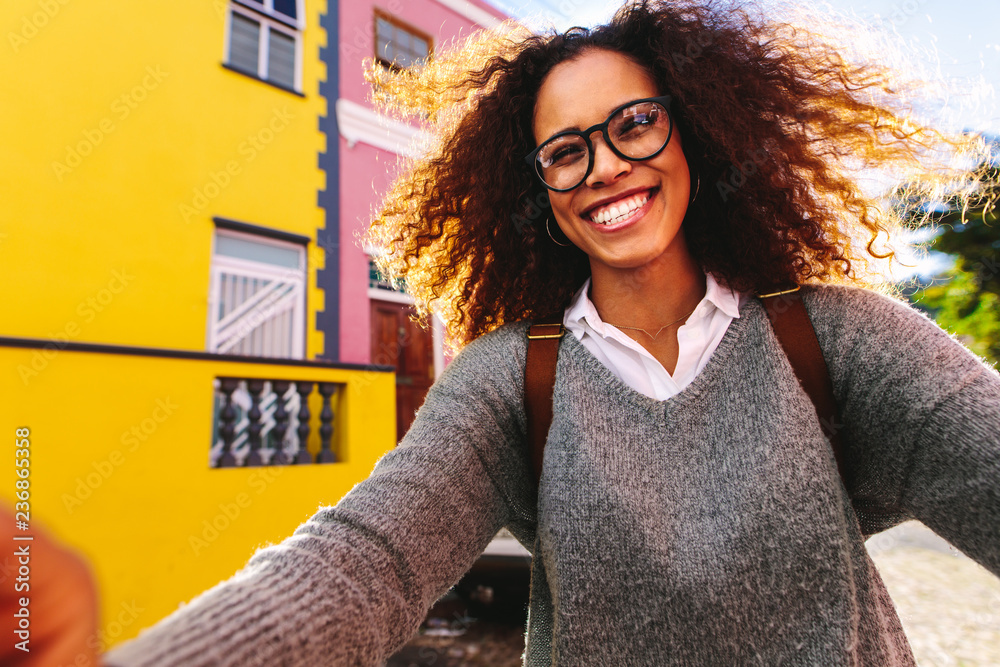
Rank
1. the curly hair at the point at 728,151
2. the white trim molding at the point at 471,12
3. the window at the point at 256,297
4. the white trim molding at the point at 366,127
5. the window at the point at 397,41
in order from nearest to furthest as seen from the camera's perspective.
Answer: the curly hair at the point at 728,151
the window at the point at 256,297
the white trim molding at the point at 366,127
the window at the point at 397,41
the white trim molding at the point at 471,12

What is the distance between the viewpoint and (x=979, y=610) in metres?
4.21

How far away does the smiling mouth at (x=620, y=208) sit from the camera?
1.22 meters

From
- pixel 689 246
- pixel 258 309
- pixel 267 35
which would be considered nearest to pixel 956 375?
pixel 689 246

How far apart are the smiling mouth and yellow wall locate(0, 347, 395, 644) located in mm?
3464

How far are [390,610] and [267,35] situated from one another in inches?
250

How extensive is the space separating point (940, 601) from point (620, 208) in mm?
5106

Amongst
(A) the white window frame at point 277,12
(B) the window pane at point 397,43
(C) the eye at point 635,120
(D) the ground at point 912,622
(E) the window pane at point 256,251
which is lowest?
(D) the ground at point 912,622

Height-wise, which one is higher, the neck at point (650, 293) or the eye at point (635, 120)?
the eye at point (635, 120)

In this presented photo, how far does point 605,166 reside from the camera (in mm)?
1213

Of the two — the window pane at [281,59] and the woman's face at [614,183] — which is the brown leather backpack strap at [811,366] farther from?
the window pane at [281,59]

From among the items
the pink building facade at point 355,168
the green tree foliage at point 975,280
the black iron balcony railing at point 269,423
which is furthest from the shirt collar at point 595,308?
the green tree foliage at point 975,280

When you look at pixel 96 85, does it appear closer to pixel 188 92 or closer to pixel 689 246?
pixel 188 92

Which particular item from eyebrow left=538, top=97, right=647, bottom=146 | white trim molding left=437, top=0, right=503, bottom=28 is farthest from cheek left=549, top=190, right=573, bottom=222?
white trim molding left=437, top=0, right=503, bottom=28

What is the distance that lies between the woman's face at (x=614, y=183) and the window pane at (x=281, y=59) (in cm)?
529
